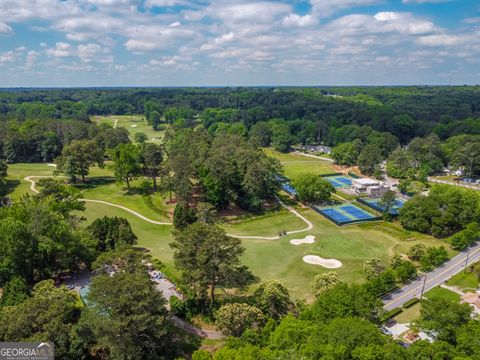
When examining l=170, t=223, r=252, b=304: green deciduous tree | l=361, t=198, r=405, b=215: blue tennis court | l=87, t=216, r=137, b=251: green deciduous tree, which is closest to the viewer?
l=170, t=223, r=252, b=304: green deciduous tree

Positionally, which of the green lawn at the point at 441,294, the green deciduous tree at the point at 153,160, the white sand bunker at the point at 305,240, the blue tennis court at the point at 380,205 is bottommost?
the green lawn at the point at 441,294

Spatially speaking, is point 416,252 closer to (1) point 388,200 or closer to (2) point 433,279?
(2) point 433,279

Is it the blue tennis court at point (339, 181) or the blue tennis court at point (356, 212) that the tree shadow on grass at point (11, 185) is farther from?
the blue tennis court at point (339, 181)

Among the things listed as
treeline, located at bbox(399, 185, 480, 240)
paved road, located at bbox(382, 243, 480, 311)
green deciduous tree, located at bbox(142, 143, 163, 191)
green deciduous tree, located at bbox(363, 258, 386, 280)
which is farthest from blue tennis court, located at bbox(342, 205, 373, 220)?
green deciduous tree, located at bbox(142, 143, 163, 191)

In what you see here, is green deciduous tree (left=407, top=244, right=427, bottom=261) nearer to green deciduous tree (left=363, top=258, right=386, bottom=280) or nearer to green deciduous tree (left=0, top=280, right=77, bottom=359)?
green deciduous tree (left=363, top=258, right=386, bottom=280)

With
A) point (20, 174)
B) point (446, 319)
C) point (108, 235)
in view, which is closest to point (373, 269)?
point (446, 319)

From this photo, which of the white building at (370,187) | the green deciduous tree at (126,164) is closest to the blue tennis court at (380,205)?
the white building at (370,187)
